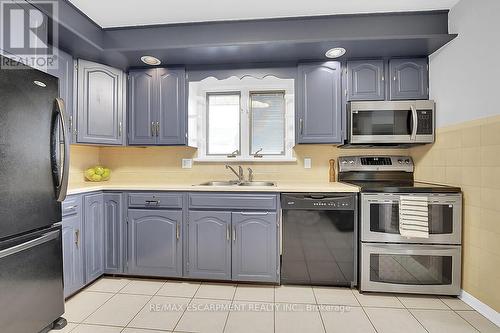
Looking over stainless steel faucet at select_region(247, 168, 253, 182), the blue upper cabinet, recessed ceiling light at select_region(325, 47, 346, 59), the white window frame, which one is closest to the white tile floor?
stainless steel faucet at select_region(247, 168, 253, 182)

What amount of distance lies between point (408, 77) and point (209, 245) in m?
2.47

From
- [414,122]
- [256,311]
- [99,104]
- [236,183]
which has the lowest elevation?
[256,311]

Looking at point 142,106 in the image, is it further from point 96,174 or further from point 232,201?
point 232,201

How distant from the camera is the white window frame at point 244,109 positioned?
2.89 metres

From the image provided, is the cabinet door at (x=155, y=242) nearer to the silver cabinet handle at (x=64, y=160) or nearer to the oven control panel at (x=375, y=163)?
the silver cabinet handle at (x=64, y=160)

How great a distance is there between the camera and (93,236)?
228cm

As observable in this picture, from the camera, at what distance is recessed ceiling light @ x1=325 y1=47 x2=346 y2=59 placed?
234 cm

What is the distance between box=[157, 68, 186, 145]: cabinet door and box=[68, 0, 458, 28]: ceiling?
1.71ft

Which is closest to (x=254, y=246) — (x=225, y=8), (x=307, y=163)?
(x=307, y=163)

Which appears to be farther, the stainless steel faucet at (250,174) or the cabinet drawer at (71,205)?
the stainless steel faucet at (250,174)

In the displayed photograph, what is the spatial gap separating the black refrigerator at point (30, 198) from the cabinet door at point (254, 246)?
4.23ft

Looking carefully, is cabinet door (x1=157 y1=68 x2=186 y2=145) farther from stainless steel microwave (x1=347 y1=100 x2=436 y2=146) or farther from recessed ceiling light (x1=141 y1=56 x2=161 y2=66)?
stainless steel microwave (x1=347 y1=100 x2=436 y2=146)

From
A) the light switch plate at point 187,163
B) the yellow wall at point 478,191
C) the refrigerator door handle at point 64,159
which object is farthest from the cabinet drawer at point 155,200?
the yellow wall at point 478,191

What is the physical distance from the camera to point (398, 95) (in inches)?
97.0
